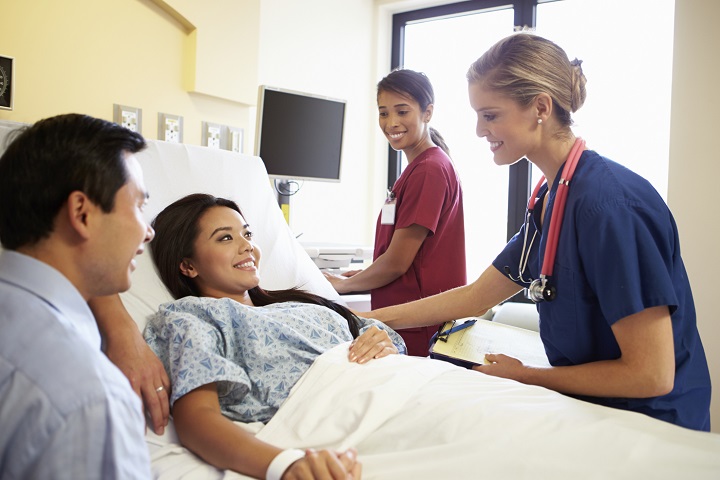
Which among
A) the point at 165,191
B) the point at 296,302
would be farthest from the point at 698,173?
the point at 165,191

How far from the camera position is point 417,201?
2.06 m

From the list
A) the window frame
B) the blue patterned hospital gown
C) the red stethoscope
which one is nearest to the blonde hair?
the red stethoscope

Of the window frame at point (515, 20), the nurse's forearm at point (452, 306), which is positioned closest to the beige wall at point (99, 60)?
the nurse's forearm at point (452, 306)

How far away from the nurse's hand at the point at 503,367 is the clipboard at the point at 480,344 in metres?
0.03

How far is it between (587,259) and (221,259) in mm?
887

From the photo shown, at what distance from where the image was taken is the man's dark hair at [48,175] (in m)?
0.72

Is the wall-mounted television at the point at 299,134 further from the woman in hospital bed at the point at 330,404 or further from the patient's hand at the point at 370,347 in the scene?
the patient's hand at the point at 370,347

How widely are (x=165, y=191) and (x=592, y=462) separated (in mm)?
1319

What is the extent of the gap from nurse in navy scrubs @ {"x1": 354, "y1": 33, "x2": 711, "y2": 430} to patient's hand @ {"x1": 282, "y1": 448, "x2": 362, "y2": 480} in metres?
0.54

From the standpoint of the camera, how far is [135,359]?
118 centimetres


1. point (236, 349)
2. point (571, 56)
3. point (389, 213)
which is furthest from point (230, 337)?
point (571, 56)

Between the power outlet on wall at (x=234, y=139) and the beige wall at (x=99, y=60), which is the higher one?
the beige wall at (x=99, y=60)

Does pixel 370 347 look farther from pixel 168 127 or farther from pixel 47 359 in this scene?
pixel 168 127

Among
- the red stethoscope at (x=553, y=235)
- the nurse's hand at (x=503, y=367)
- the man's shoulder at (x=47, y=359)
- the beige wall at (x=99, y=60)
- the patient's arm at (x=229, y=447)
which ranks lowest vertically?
the patient's arm at (x=229, y=447)
